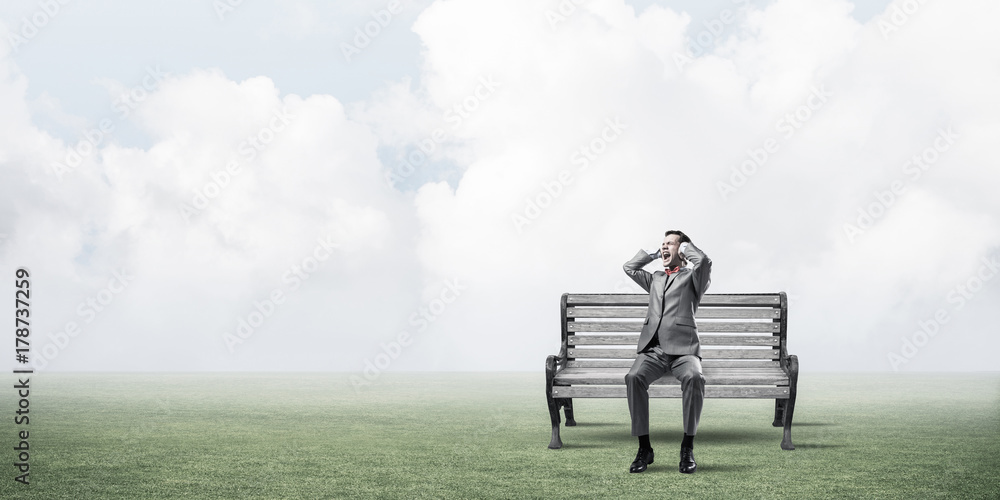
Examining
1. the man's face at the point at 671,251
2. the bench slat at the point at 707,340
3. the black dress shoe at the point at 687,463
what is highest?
the man's face at the point at 671,251

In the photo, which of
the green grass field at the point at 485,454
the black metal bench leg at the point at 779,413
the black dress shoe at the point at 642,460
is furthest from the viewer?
the black metal bench leg at the point at 779,413

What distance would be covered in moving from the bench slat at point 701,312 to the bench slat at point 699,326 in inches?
2.5

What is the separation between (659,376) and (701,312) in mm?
1681

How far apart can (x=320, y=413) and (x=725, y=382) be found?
572 cm

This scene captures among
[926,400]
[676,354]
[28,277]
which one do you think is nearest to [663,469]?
[676,354]

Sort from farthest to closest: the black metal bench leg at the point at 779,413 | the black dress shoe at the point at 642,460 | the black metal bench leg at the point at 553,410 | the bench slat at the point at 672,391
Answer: the black metal bench leg at the point at 779,413, the black metal bench leg at the point at 553,410, the bench slat at the point at 672,391, the black dress shoe at the point at 642,460

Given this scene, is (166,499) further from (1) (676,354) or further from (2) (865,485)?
(2) (865,485)

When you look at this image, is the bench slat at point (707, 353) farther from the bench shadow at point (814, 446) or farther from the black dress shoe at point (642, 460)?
the black dress shoe at point (642, 460)

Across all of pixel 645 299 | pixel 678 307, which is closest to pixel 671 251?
pixel 678 307

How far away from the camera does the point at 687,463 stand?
19.1ft

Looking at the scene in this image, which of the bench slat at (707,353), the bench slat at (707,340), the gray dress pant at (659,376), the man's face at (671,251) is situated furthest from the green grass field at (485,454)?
the man's face at (671,251)

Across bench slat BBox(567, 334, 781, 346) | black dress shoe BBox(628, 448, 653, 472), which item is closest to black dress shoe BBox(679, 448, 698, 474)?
black dress shoe BBox(628, 448, 653, 472)

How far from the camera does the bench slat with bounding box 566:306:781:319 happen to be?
7.90m

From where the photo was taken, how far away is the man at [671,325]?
20.1ft
